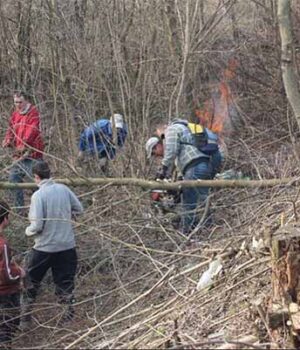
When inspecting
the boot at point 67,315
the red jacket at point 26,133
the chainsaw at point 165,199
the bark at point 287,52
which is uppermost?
the bark at point 287,52

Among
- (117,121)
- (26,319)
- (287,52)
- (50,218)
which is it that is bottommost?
(26,319)

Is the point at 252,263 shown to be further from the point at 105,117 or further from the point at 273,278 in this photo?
the point at 105,117

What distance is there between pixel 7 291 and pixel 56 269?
0.96 metres

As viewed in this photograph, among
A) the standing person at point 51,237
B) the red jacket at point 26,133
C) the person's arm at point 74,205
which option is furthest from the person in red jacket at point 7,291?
the red jacket at point 26,133

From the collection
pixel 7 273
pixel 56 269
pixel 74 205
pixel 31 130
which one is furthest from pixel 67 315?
pixel 31 130

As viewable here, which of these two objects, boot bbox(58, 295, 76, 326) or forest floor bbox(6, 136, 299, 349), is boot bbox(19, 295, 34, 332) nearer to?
forest floor bbox(6, 136, 299, 349)

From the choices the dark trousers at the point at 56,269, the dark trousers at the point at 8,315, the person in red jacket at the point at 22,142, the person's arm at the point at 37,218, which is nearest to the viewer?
the dark trousers at the point at 8,315

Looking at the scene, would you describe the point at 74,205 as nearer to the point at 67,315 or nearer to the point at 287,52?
the point at 67,315

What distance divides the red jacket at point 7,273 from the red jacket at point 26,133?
323cm

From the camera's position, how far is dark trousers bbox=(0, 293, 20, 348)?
271 inches

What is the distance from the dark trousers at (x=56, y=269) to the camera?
7.62 metres

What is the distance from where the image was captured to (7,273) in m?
6.74

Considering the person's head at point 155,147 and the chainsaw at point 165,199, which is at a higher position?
the person's head at point 155,147

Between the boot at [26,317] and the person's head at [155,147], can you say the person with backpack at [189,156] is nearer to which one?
the person's head at [155,147]
